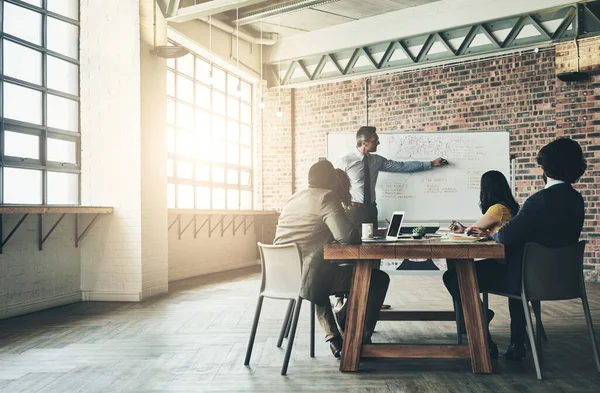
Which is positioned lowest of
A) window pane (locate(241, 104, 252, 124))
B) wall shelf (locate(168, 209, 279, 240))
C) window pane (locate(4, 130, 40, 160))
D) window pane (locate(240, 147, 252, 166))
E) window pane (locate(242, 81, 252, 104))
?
wall shelf (locate(168, 209, 279, 240))

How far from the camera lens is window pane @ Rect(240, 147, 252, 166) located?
31.5ft

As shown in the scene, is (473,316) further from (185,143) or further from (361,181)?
(185,143)

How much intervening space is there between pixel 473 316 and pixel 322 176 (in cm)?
123

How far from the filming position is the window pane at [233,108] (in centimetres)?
920

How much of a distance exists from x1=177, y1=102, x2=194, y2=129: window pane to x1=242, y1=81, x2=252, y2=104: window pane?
1718 millimetres

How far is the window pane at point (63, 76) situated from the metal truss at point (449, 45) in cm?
441

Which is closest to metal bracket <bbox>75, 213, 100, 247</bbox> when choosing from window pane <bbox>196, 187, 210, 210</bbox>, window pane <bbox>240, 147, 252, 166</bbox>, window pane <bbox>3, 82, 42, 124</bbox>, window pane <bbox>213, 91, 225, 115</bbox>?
window pane <bbox>3, 82, 42, 124</bbox>

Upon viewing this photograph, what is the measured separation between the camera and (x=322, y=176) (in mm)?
3416

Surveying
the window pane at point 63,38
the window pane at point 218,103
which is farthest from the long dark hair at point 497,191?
the window pane at point 218,103

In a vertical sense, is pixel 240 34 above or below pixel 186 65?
above

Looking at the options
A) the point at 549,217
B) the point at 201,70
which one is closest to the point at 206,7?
the point at 201,70

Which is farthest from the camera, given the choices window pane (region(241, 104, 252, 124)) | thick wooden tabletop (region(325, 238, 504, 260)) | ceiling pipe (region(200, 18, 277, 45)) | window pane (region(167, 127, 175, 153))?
window pane (region(241, 104, 252, 124))

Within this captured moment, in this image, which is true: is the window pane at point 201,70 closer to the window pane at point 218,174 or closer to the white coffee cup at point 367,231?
the window pane at point 218,174

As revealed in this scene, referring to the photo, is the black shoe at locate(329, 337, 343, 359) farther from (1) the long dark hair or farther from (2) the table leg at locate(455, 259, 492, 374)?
(1) the long dark hair
